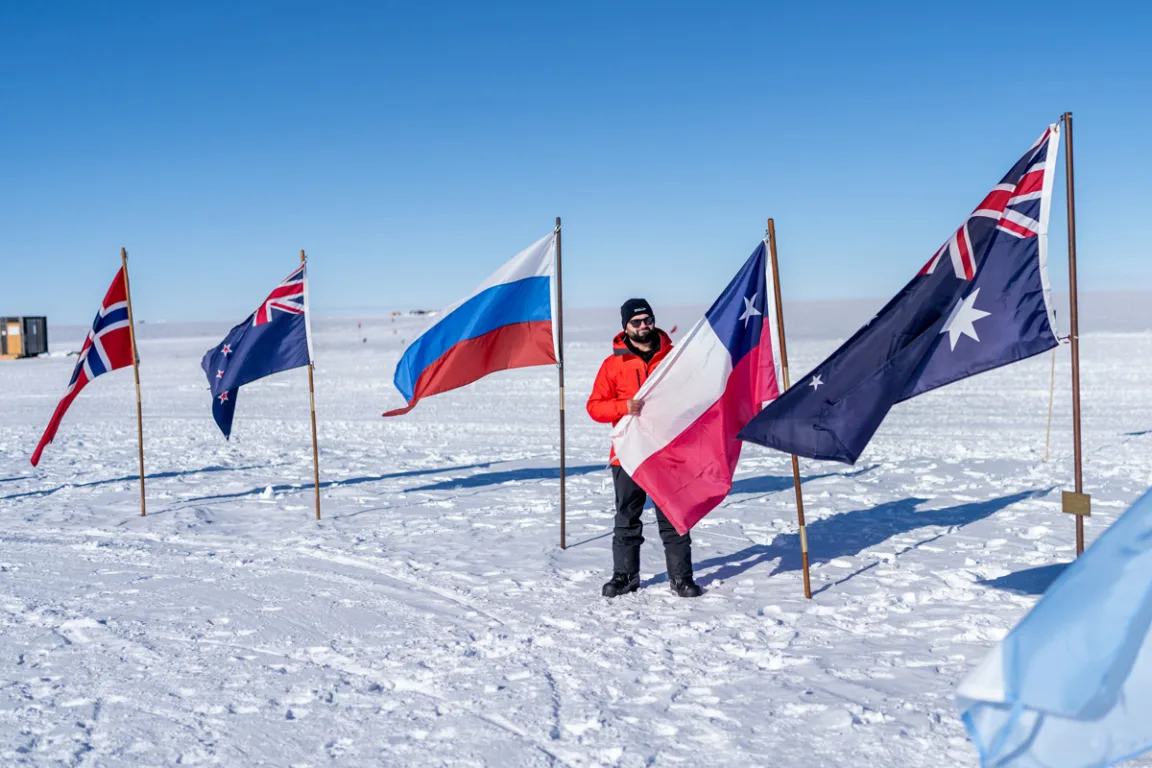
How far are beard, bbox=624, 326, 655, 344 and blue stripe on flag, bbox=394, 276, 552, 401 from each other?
4.94 ft

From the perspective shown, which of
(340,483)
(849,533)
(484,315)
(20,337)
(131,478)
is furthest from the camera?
(20,337)

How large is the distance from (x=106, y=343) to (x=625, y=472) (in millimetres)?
6066

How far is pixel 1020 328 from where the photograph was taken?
4715mm

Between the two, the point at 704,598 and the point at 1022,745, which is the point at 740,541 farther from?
the point at 1022,745

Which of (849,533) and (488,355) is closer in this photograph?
(488,355)

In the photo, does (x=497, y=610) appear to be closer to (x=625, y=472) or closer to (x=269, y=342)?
(x=625, y=472)

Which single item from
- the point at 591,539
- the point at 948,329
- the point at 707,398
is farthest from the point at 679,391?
the point at 591,539

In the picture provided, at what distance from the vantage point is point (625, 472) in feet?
19.2

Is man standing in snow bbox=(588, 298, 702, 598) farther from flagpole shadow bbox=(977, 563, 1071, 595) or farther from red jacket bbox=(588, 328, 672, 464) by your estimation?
flagpole shadow bbox=(977, 563, 1071, 595)

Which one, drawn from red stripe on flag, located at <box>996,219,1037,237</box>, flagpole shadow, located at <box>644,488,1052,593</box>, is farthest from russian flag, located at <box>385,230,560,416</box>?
red stripe on flag, located at <box>996,219,1037,237</box>

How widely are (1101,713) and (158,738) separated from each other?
3.64 metres

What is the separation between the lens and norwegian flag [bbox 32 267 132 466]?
29.5 ft

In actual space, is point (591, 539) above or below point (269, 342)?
below

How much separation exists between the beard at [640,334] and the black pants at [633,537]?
84 centimetres
